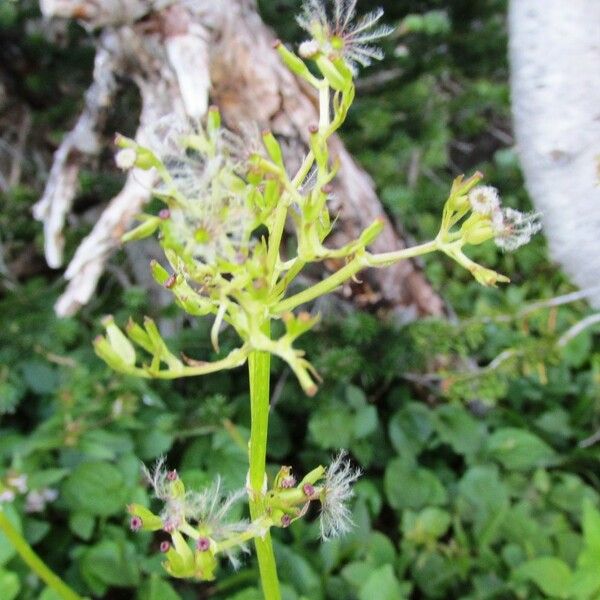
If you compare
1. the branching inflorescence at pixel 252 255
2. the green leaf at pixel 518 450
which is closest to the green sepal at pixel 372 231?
the branching inflorescence at pixel 252 255

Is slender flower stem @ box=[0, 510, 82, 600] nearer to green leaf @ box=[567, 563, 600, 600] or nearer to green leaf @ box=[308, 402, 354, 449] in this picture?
green leaf @ box=[308, 402, 354, 449]

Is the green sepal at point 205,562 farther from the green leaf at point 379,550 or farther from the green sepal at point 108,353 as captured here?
the green leaf at point 379,550

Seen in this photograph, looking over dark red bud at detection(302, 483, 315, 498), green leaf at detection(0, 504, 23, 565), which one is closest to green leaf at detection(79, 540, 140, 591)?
green leaf at detection(0, 504, 23, 565)

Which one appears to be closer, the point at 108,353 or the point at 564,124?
the point at 108,353

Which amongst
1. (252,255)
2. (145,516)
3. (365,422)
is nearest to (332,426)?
(365,422)

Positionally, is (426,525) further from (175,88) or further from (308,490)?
(175,88)

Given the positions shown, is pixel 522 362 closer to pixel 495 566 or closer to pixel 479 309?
pixel 479 309
